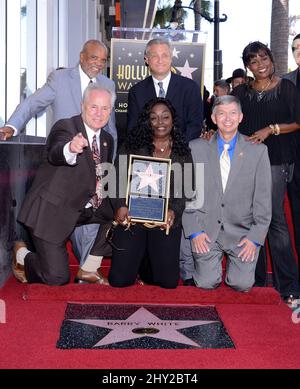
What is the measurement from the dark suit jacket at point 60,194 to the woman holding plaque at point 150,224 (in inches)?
12.5

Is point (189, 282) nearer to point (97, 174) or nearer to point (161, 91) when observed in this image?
point (97, 174)

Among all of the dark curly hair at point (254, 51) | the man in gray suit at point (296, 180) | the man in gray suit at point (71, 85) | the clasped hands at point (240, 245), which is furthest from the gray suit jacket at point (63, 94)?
the man in gray suit at point (296, 180)

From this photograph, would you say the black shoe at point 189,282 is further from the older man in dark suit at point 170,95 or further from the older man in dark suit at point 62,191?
the older man in dark suit at point 170,95

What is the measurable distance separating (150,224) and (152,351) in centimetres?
153

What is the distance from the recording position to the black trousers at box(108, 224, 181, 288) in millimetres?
5047

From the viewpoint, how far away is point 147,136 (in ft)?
16.5

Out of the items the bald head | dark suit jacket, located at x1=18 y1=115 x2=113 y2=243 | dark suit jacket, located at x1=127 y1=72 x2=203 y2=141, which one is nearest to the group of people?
dark suit jacket, located at x1=18 y1=115 x2=113 y2=243

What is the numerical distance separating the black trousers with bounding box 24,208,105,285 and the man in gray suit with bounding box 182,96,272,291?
3.19 feet

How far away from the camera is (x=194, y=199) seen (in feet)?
16.6

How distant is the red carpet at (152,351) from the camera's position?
3.43 metres

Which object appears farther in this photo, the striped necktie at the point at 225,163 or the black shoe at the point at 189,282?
the black shoe at the point at 189,282

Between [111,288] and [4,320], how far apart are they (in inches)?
40.5
